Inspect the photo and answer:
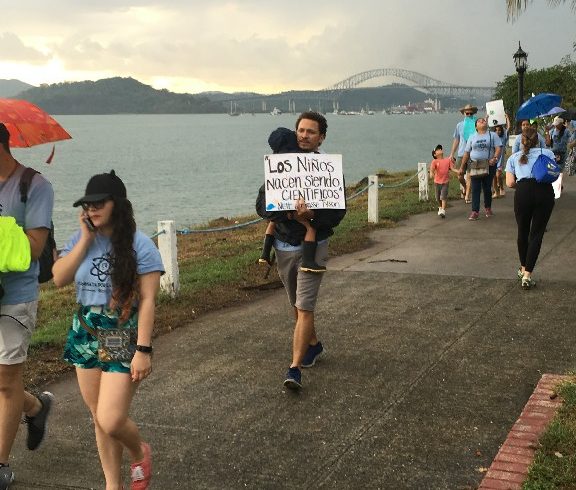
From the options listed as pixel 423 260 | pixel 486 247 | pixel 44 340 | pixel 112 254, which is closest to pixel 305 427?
pixel 112 254

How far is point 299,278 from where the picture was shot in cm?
610

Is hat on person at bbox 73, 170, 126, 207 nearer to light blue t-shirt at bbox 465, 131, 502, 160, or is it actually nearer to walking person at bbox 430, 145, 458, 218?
light blue t-shirt at bbox 465, 131, 502, 160

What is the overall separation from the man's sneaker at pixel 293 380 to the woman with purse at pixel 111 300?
189cm

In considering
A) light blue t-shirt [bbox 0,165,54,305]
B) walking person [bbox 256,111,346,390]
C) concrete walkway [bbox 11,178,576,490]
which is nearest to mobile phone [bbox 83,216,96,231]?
light blue t-shirt [bbox 0,165,54,305]

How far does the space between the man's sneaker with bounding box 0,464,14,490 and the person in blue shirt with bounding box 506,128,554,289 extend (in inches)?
231

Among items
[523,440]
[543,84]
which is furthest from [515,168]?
[543,84]

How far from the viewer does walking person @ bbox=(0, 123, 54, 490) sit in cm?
454

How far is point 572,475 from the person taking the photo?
13.9 ft

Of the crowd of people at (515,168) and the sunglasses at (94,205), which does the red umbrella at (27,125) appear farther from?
the crowd of people at (515,168)

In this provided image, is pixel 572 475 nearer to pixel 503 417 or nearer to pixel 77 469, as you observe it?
pixel 503 417

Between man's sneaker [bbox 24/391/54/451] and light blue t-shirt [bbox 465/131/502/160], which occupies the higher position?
light blue t-shirt [bbox 465/131/502/160]

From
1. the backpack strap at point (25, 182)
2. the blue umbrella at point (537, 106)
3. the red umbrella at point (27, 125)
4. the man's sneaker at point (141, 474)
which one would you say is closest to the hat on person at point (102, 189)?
the backpack strap at point (25, 182)

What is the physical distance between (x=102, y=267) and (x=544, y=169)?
18.6 feet

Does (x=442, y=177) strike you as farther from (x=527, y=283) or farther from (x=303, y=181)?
(x=303, y=181)
